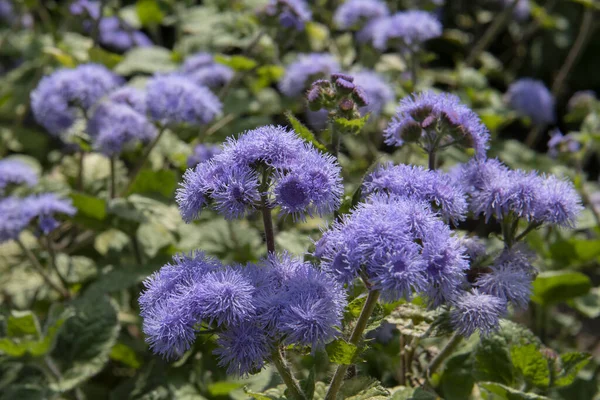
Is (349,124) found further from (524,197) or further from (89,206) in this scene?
(89,206)

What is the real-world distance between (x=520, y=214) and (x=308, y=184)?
0.81m

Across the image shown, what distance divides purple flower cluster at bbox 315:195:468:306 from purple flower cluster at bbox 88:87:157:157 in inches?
74.6

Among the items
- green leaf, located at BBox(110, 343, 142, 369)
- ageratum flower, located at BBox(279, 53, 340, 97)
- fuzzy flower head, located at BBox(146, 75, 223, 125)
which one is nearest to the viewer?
green leaf, located at BBox(110, 343, 142, 369)

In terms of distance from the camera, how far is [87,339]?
310cm

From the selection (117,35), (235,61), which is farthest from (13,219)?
(117,35)

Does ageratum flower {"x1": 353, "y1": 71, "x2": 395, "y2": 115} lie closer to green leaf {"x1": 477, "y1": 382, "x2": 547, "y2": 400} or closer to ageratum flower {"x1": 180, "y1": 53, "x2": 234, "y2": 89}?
ageratum flower {"x1": 180, "y1": 53, "x2": 234, "y2": 89}

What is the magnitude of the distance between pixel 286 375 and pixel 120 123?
195 centimetres

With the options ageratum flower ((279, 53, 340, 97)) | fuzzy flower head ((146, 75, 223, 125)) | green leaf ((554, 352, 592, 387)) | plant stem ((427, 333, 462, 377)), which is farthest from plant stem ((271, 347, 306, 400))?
ageratum flower ((279, 53, 340, 97))

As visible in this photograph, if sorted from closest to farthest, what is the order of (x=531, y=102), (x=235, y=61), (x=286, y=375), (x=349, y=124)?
(x=286, y=375) < (x=349, y=124) < (x=235, y=61) < (x=531, y=102)

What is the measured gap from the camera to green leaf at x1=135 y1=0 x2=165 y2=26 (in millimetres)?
5191

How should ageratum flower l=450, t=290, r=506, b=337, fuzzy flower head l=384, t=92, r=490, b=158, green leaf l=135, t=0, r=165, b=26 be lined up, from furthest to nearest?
green leaf l=135, t=0, r=165, b=26 → fuzzy flower head l=384, t=92, r=490, b=158 → ageratum flower l=450, t=290, r=506, b=337

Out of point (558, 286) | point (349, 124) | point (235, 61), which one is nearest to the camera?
point (349, 124)

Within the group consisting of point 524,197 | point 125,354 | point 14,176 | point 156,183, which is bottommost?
point 125,354

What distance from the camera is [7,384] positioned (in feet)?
10.2
